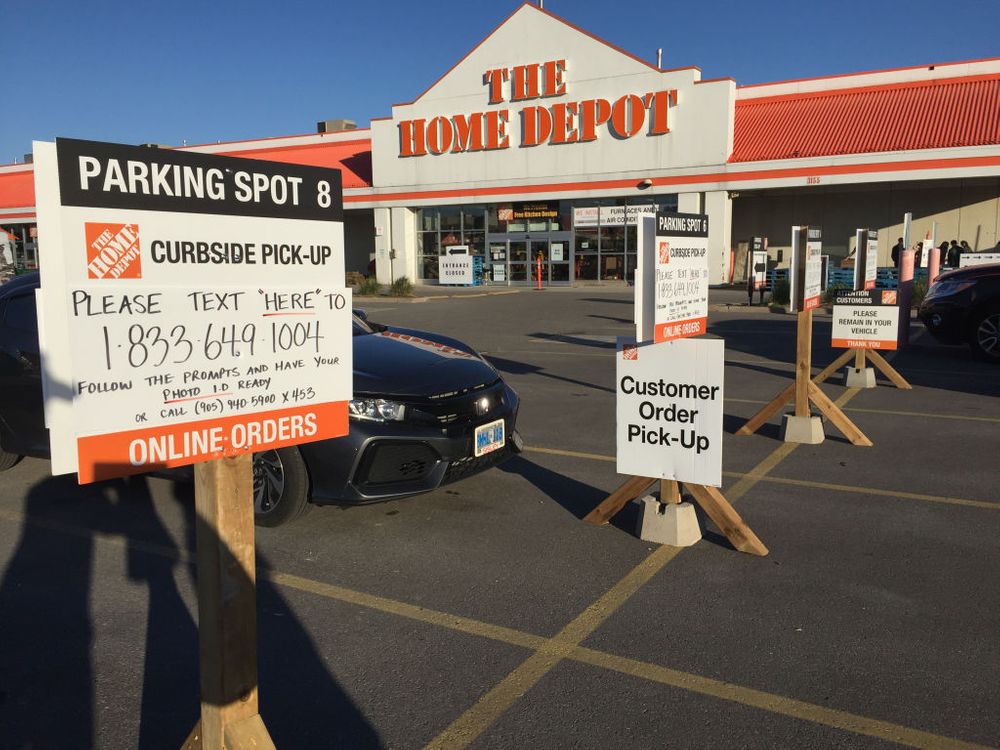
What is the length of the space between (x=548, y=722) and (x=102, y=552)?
3098 millimetres

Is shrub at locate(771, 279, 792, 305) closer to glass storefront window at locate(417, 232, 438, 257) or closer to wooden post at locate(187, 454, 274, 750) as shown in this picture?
glass storefront window at locate(417, 232, 438, 257)

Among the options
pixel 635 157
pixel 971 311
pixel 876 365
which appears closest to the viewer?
pixel 876 365

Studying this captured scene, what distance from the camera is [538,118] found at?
107 feet

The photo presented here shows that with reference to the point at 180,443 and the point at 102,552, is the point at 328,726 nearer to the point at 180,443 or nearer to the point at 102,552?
the point at 180,443

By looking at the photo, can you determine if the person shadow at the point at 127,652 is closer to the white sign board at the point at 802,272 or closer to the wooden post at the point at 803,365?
the wooden post at the point at 803,365

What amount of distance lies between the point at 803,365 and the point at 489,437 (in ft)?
10.8

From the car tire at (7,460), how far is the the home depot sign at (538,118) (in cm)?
2695

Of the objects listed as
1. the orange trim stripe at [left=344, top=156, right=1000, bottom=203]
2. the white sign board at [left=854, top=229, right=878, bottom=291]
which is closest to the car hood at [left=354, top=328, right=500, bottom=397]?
the white sign board at [left=854, top=229, right=878, bottom=291]

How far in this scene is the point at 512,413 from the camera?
234 inches

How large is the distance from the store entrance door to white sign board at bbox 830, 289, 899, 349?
24.7 metres

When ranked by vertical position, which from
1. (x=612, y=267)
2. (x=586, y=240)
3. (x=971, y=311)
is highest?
(x=586, y=240)

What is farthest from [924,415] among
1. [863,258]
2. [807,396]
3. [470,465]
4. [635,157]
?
[635,157]

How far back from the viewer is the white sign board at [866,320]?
962 cm

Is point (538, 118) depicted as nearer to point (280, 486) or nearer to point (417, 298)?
point (417, 298)
